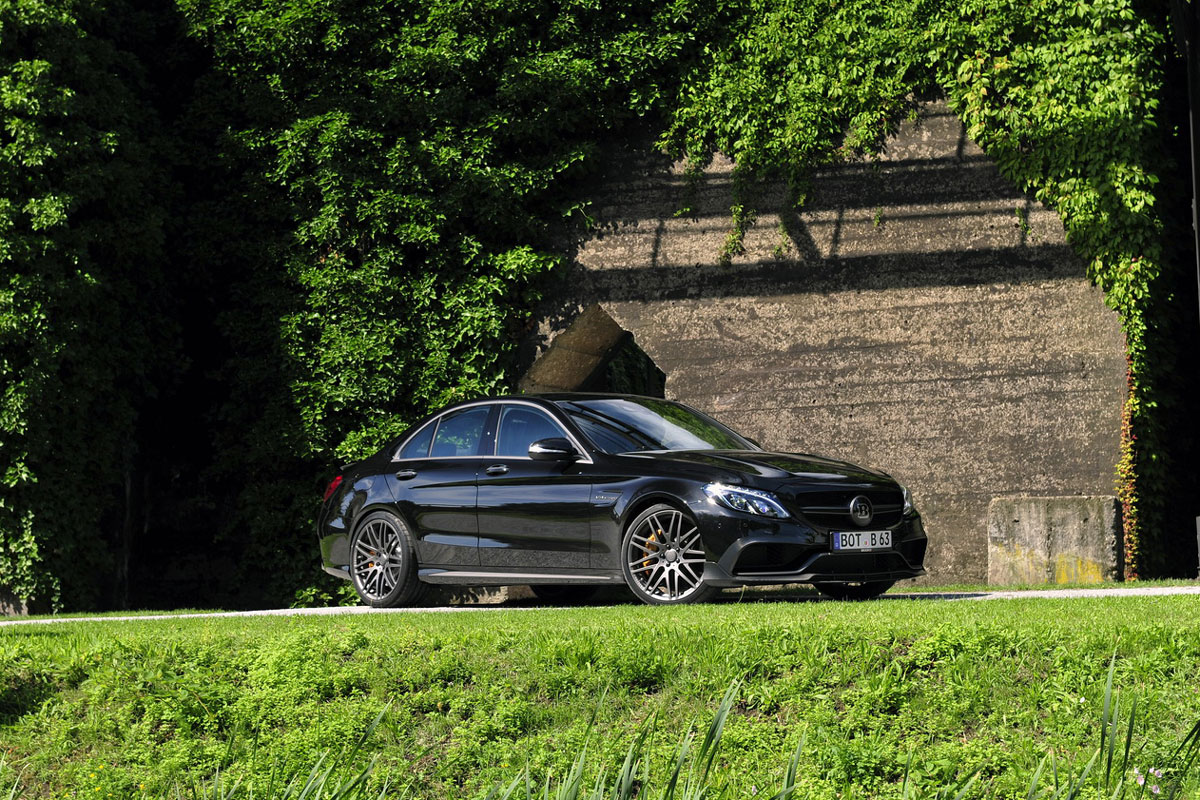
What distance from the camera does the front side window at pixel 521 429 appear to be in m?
10.8

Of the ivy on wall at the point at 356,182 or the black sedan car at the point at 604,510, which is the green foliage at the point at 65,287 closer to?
the ivy on wall at the point at 356,182

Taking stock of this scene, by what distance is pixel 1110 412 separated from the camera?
1388 cm

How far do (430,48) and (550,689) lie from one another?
10140 millimetres

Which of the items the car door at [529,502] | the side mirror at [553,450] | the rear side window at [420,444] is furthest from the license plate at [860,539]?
the rear side window at [420,444]

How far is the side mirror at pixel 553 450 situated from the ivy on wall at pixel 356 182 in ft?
17.2

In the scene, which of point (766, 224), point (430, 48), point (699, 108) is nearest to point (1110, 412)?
point (766, 224)

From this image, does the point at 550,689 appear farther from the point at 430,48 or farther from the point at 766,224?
the point at 430,48

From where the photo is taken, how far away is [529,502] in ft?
34.3

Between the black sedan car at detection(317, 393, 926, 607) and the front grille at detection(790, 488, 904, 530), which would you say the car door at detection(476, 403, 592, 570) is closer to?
the black sedan car at detection(317, 393, 926, 607)

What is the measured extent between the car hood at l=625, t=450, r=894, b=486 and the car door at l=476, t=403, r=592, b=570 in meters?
0.57

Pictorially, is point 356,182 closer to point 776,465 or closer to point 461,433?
point 461,433

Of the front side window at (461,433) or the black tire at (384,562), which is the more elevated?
the front side window at (461,433)

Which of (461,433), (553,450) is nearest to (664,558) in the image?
(553,450)

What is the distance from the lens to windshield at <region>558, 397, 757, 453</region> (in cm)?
1051
